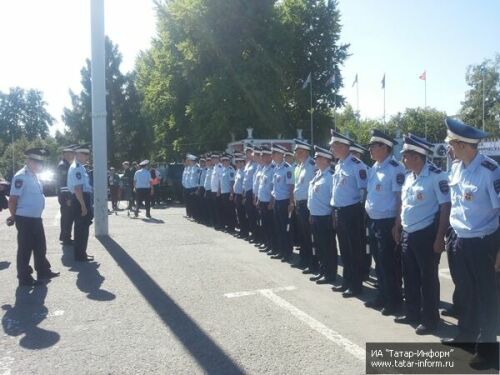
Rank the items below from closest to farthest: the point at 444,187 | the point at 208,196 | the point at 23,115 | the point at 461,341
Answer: the point at 461,341 → the point at 444,187 → the point at 208,196 → the point at 23,115

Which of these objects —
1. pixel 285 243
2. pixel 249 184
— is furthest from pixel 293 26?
pixel 285 243

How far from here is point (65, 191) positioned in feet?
31.4

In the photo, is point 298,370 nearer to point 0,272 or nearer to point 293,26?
point 0,272

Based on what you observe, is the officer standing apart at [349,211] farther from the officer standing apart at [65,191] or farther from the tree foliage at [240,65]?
the tree foliage at [240,65]

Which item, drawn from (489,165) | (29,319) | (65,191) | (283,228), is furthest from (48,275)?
(489,165)

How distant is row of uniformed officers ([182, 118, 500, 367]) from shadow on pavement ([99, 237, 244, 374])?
82.6 inches

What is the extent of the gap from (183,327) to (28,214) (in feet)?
11.0

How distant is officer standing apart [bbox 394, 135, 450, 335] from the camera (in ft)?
16.0

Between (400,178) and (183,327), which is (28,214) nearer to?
(183,327)

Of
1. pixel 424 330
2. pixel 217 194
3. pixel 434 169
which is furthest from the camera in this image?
pixel 217 194

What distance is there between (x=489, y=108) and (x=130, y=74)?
46091mm

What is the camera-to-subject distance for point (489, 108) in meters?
63.0

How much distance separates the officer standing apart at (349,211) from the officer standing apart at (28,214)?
14.3 feet

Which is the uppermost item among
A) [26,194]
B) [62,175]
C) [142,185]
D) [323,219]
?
[62,175]
